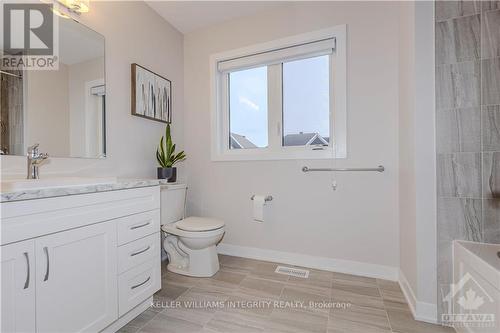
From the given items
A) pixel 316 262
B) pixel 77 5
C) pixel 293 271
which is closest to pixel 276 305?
pixel 293 271

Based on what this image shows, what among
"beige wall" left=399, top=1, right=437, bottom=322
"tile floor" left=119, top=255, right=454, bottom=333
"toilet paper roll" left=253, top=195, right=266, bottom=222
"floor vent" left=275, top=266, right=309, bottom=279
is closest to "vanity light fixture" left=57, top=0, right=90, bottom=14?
"toilet paper roll" left=253, top=195, right=266, bottom=222

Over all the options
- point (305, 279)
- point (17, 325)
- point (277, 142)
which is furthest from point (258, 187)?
point (17, 325)

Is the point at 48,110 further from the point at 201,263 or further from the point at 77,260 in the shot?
the point at 201,263

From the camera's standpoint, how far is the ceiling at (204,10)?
2.12m

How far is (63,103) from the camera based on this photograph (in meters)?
1.48

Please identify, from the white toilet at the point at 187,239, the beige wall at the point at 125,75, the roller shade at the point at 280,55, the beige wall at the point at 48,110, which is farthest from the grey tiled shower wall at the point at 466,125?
the beige wall at the point at 48,110

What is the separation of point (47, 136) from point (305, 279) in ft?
6.79

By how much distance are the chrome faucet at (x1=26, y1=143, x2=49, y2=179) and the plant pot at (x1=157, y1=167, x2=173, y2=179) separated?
2.97 feet

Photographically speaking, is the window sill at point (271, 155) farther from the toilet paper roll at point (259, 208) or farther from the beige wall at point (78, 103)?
the beige wall at point (78, 103)

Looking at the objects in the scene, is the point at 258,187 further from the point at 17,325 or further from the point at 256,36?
the point at 17,325

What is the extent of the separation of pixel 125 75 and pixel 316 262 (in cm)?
231

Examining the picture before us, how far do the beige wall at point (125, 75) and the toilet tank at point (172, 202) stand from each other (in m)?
0.29

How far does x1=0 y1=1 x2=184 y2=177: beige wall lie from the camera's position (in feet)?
5.48

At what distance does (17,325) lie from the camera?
828 mm
